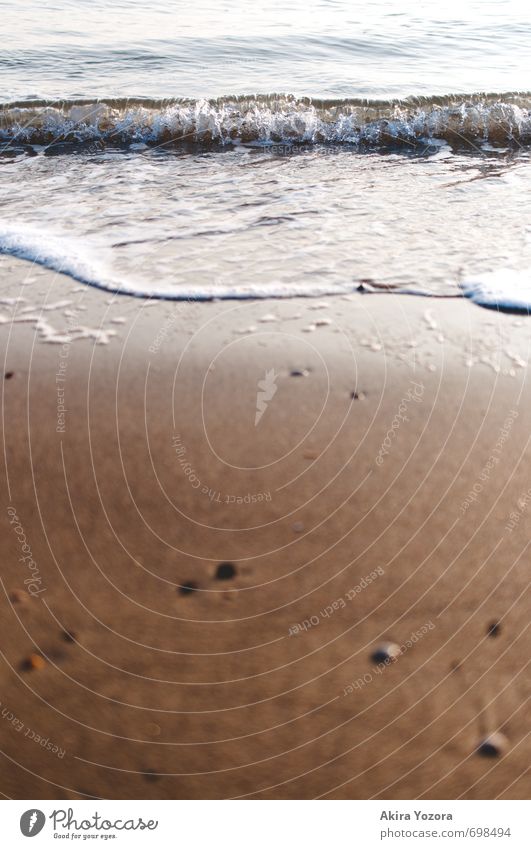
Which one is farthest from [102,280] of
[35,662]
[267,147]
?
[267,147]

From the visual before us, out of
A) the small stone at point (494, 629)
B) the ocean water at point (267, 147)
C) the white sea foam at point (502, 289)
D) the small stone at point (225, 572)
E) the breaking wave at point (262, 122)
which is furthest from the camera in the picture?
the breaking wave at point (262, 122)

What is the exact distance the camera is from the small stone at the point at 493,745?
1620 mm

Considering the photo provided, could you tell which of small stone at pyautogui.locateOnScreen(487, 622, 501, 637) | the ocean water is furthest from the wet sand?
the ocean water

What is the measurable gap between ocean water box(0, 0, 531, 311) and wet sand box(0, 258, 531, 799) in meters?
0.82

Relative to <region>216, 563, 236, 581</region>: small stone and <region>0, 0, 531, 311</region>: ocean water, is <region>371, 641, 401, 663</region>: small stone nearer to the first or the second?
<region>216, 563, 236, 581</region>: small stone

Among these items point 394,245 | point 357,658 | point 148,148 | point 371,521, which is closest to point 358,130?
point 148,148

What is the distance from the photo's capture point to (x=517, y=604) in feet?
6.39

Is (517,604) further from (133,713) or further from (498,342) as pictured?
(498,342)

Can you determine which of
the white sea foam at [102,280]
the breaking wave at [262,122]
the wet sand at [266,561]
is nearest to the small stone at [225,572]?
the wet sand at [266,561]

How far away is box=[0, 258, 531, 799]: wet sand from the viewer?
5.31ft

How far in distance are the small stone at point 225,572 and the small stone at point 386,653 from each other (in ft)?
1.55

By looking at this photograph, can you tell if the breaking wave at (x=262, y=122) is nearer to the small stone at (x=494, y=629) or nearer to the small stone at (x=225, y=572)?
the small stone at (x=225, y=572)

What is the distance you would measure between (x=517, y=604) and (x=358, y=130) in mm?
6525

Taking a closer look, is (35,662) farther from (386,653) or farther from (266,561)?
(386,653)
